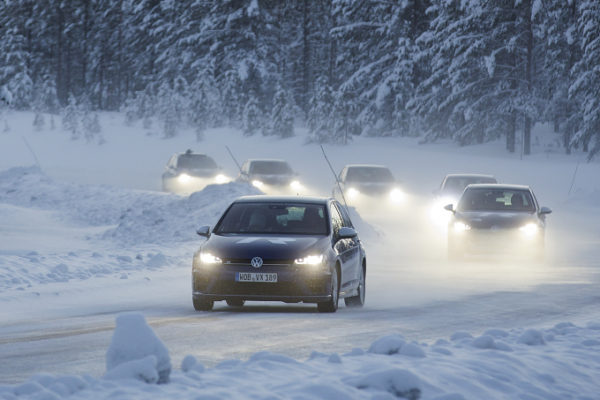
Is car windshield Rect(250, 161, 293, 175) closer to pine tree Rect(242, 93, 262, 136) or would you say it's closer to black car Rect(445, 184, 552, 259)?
black car Rect(445, 184, 552, 259)

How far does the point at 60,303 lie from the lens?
14.9m

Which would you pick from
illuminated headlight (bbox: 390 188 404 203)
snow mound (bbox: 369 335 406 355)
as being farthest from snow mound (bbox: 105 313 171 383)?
illuminated headlight (bbox: 390 188 404 203)

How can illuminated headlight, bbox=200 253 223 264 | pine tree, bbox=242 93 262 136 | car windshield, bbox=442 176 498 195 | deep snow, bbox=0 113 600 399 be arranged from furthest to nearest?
pine tree, bbox=242 93 262 136
car windshield, bbox=442 176 498 195
illuminated headlight, bbox=200 253 223 264
deep snow, bbox=0 113 600 399

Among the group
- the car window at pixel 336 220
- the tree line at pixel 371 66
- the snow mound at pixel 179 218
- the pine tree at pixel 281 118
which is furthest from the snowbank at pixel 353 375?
the pine tree at pixel 281 118

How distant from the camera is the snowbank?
24.0ft

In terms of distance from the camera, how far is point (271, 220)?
1434 centimetres

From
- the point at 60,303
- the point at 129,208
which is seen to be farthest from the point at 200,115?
the point at 60,303

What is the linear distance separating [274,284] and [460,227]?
1037 centimetres

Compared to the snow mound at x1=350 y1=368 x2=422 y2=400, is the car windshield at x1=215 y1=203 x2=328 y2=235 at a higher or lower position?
higher

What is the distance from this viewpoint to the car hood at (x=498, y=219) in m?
22.7

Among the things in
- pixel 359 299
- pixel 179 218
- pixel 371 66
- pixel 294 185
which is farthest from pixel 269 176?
pixel 371 66

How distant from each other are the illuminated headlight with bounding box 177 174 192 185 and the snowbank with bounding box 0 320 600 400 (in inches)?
1328

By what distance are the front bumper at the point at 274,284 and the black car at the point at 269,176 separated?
25.7 metres

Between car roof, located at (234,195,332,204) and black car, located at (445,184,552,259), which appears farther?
black car, located at (445,184,552,259)
